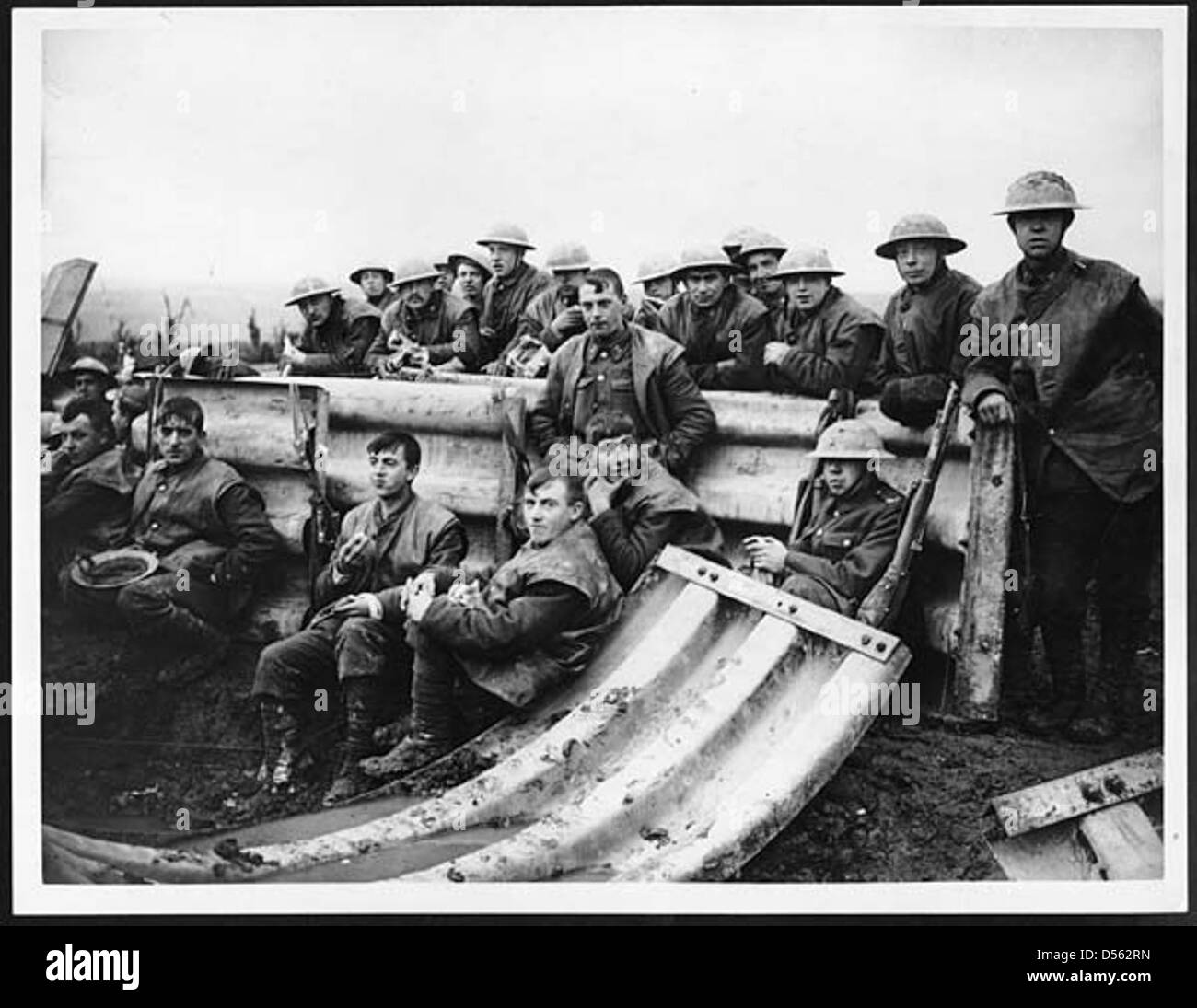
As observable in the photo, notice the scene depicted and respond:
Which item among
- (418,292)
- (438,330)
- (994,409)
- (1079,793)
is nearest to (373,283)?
(418,292)

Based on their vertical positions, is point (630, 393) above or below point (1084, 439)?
above

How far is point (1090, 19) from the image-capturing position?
5820 millimetres

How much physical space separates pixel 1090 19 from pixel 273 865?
3898 mm

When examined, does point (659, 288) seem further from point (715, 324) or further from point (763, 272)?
point (763, 272)

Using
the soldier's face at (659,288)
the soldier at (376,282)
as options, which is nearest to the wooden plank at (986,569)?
the soldier's face at (659,288)

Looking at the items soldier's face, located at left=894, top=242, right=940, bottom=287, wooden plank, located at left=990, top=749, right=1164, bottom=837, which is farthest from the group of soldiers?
→ wooden plank, located at left=990, top=749, right=1164, bottom=837

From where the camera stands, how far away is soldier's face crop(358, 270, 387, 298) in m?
5.85

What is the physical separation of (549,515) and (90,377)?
1610 millimetres

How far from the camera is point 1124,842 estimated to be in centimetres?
580

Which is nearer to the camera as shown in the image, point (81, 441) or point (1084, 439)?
point (1084, 439)

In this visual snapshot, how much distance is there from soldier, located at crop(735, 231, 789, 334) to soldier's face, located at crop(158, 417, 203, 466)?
1.92 m

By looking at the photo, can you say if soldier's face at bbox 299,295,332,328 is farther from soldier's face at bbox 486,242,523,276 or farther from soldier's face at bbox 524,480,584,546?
soldier's face at bbox 524,480,584,546
